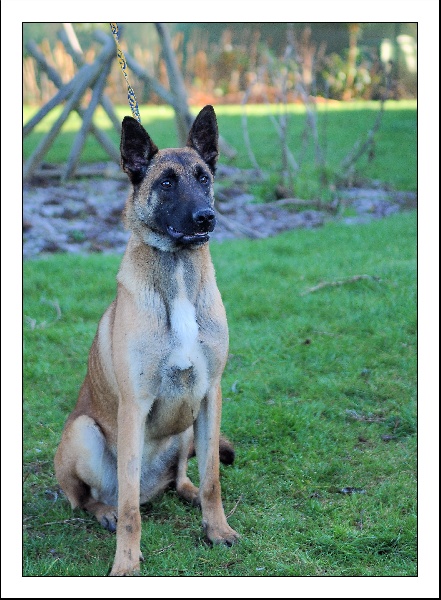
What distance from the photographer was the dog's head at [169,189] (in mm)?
3451

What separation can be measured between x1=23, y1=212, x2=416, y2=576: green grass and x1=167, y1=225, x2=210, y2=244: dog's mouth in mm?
1540

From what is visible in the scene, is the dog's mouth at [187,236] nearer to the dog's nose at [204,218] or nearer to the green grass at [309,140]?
the dog's nose at [204,218]

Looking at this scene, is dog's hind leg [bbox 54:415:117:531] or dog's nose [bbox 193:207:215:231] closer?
dog's nose [bbox 193:207:215:231]

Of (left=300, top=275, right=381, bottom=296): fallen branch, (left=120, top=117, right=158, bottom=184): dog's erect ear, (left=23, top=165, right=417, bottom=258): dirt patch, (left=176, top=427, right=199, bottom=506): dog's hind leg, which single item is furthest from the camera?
(left=23, top=165, right=417, bottom=258): dirt patch

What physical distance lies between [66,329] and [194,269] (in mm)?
3160

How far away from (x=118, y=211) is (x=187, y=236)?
21.0 feet

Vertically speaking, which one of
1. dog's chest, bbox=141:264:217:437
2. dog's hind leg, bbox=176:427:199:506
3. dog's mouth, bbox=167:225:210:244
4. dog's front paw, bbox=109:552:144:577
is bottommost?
dog's front paw, bbox=109:552:144:577

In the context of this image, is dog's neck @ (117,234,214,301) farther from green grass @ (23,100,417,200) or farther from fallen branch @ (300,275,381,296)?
green grass @ (23,100,417,200)

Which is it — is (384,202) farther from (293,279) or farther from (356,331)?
(356,331)

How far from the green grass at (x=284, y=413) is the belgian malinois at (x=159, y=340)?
25 centimetres

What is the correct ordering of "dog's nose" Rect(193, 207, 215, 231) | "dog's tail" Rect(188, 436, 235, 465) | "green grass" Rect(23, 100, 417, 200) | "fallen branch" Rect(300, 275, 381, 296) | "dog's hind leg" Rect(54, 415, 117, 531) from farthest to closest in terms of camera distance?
"green grass" Rect(23, 100, 417, 200) < "fallen branch" Rect(300, 275, 381, 296) < "dog's tail" Rect(188, 436, 235, 465) < "dog's hind leg" Rect(54, 415, 117, 531) < "dog's nose" Rect(193, 207, 215, 231)

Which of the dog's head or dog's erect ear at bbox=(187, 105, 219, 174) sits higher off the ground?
dog's erect ear at bbox=(187, 105, 219, 174)

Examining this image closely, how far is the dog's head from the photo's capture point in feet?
11.3

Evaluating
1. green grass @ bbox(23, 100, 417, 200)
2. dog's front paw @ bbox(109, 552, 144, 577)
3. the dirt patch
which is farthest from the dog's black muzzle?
green grass @ bbox(23, 100, 417, 200)
